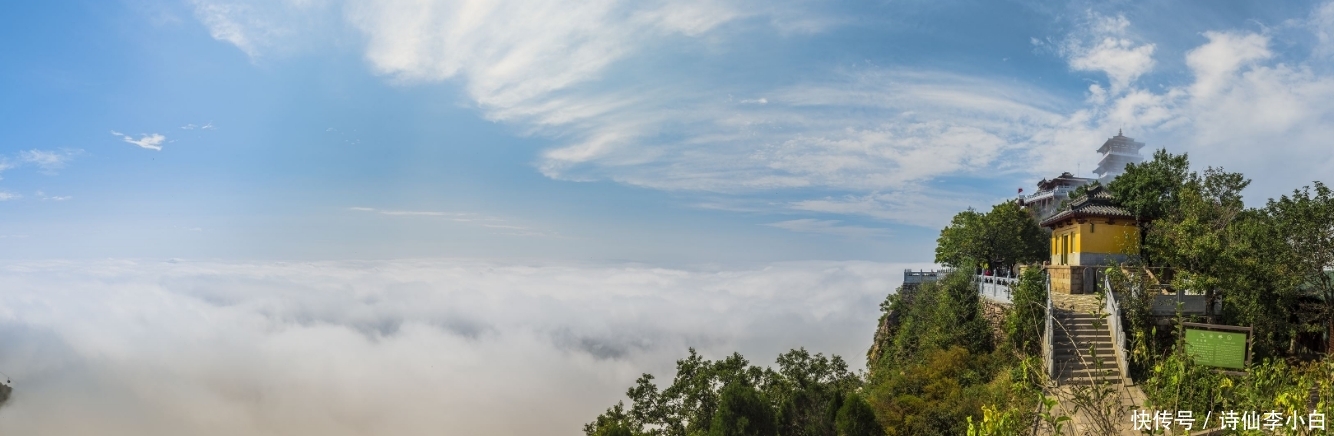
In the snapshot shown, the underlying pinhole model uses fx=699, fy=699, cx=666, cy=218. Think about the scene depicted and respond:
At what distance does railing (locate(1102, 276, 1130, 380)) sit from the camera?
50.5ft

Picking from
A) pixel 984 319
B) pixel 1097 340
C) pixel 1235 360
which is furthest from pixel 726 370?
pixel 1235 360

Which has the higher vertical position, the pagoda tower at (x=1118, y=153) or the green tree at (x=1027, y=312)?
the pagoda tower at (x=1118, y=153)

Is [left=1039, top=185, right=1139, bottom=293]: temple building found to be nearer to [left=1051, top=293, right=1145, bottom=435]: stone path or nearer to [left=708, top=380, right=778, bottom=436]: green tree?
[left=1051, top=293, right=1145, bottom=435]: stone path

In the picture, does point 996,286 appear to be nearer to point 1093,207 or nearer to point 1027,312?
point 1027,312

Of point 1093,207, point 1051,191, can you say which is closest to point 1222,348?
point 1093,207

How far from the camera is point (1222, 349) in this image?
13500 mm

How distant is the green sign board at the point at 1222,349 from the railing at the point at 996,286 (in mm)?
5822

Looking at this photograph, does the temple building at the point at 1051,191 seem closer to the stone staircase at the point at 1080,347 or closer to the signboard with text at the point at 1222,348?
the stone staircase at the point at 1080,347

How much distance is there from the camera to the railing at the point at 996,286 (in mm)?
19938

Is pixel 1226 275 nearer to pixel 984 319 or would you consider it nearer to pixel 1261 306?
pixel 1261 306

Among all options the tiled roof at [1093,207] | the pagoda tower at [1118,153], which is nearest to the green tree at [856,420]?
the tiled roof at [1093,207]

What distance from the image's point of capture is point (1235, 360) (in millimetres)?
13422

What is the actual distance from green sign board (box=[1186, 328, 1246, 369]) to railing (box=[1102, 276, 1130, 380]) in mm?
1845

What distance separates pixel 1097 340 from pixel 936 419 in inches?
172
